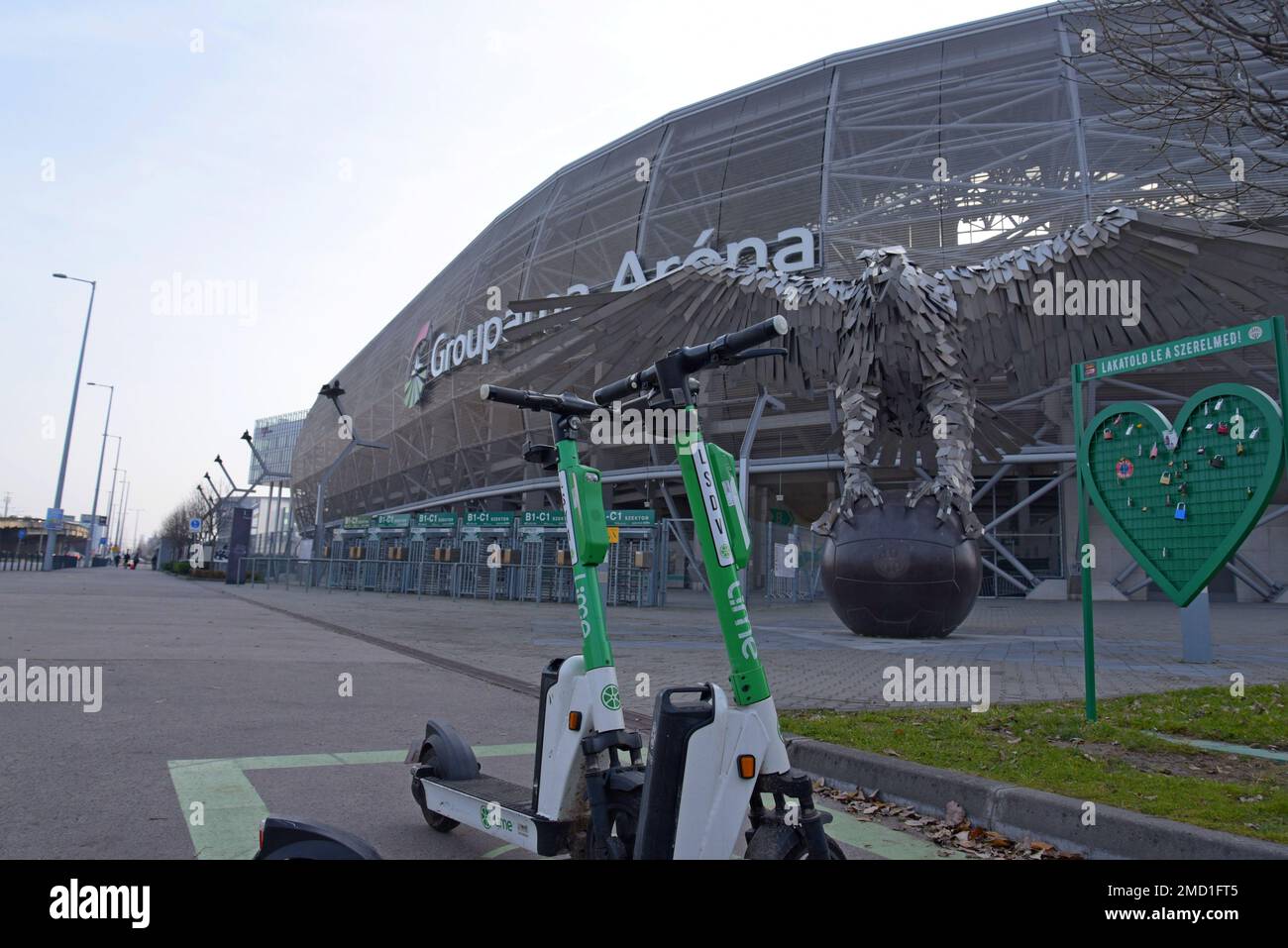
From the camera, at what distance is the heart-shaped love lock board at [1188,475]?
199 inches

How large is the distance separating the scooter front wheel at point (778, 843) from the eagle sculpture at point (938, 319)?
723 centimetres

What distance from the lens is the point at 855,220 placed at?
80.5ft

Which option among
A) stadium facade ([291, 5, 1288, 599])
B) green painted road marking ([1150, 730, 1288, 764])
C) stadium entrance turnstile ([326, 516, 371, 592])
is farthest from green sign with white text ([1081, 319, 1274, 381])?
stadium entrance turnstile ([326, 516, 371, 592])

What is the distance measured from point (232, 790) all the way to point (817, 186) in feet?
84.9

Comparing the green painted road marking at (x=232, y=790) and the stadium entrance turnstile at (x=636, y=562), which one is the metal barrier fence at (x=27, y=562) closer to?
the stadium entrance turnstile at (x=636, y=562)

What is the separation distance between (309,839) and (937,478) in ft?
31.7

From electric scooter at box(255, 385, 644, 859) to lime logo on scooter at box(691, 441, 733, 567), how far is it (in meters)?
0.44

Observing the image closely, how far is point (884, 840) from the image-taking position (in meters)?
3.41

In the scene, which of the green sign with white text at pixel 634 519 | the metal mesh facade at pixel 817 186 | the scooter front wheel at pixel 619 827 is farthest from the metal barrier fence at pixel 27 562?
the scooter front wheel at pixel 619 827

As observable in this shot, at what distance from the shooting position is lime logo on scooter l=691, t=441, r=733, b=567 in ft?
7.64

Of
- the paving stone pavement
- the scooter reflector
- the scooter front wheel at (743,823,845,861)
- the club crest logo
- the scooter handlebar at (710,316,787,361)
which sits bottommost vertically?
the paving stone pavement

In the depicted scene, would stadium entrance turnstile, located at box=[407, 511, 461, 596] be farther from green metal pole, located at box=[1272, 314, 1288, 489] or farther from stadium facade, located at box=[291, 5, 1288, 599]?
green metal pole, located at box=[1272, 314, 1288, 489]

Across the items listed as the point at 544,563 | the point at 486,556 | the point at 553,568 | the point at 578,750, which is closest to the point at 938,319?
the point at 578,750

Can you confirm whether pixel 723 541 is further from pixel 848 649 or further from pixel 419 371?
pixel 419 371
